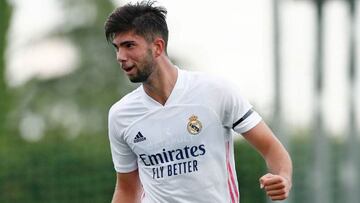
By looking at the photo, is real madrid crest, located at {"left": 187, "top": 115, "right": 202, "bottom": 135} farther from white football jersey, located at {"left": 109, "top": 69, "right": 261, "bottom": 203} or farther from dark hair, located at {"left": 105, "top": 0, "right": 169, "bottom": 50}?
dark hair, located at {"left": 105, "top": 0, "right": 169, "bottom": 50}

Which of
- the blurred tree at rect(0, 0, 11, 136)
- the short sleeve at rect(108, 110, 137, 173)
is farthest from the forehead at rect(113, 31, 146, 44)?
the blurred tree at rect(0, 0, 11, 136)

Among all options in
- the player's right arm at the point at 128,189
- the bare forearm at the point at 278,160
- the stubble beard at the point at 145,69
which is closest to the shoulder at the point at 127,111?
the stubble beard at the point at 145,69

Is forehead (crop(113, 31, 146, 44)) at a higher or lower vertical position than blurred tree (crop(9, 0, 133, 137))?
lower

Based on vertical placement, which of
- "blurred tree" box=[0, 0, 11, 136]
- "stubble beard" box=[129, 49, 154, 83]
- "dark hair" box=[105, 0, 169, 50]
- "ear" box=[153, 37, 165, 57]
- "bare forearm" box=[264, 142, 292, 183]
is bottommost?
"bare forearm" box=[264, 142, 292, 183]

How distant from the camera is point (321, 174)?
14.4 m

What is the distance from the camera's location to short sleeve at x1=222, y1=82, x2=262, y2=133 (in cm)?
682

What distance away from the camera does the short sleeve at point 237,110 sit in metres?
6.82

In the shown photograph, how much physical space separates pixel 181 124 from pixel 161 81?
25 cm

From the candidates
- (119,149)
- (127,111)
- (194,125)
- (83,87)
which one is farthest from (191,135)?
(83,87)

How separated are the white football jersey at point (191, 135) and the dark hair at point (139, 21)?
290mm

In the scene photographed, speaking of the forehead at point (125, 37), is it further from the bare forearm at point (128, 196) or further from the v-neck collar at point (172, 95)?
the bare forearm at point (128, 196)

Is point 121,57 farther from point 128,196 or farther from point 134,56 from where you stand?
point 128,196

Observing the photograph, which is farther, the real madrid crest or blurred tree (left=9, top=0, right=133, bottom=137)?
blurred tree (left=9, top=0, right=133, bottom=137)

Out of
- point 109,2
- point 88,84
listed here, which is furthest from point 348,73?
point 109,2
